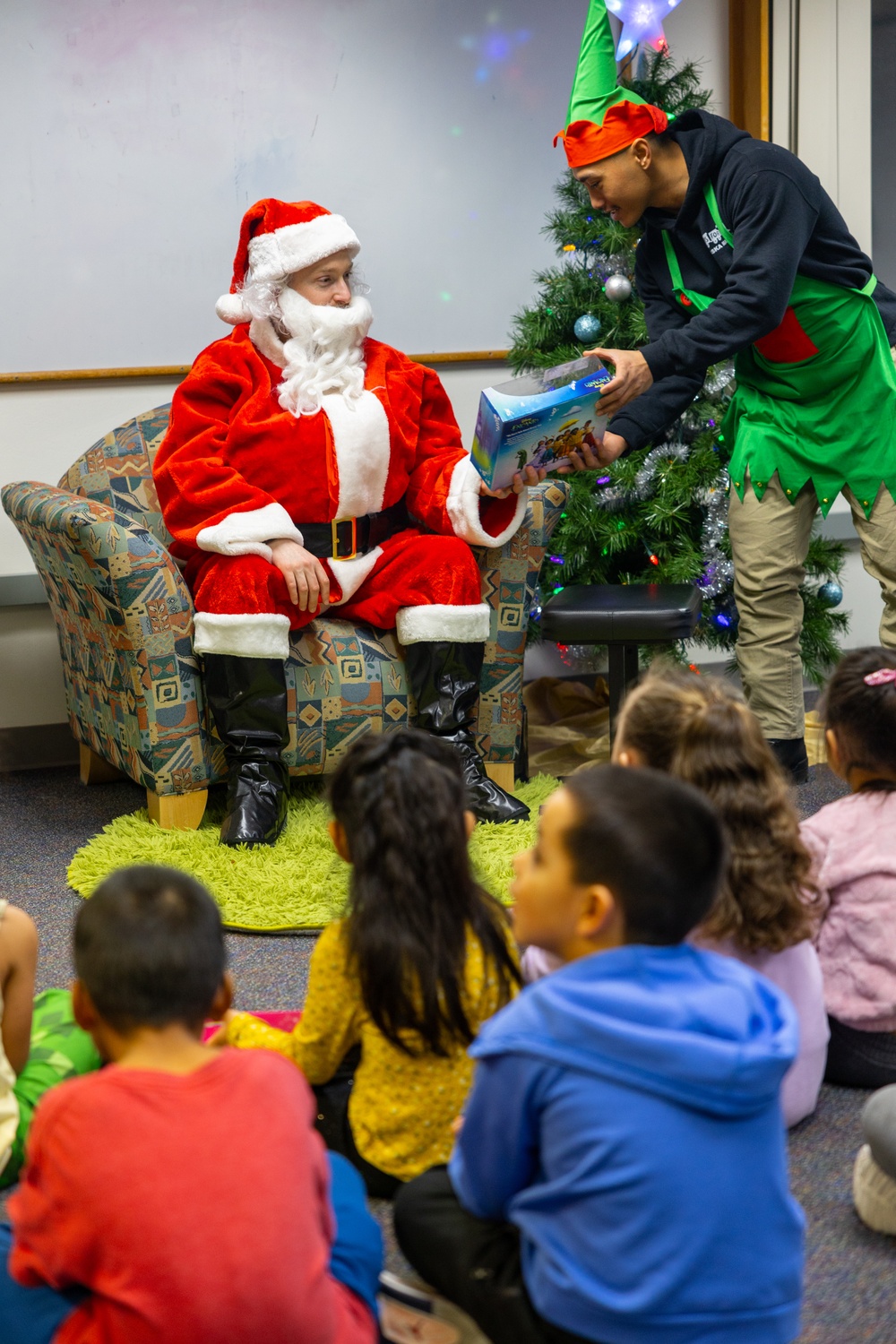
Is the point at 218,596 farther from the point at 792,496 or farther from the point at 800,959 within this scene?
the point at 800,959

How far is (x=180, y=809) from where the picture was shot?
2805 millimetres

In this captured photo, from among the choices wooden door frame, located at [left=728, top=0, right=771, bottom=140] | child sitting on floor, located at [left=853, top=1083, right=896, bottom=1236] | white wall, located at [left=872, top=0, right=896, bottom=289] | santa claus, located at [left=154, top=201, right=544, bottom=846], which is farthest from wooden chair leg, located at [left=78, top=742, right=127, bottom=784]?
white wall, located at [left=872, top=0, right=896, bottom=289]

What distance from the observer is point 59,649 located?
3.48m

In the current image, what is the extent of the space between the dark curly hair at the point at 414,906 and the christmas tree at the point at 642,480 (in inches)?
83.3

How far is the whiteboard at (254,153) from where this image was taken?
3.28m

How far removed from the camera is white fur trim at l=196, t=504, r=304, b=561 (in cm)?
268

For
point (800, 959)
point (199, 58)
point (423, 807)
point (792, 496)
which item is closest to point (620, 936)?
point (423, 807)

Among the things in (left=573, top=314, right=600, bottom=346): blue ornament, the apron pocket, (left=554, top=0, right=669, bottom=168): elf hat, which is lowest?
the apron pocket

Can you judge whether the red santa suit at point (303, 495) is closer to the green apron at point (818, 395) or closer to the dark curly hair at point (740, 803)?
the green apron at point (818, 395)

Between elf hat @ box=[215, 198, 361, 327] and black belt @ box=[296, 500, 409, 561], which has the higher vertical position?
elf hat @ box=[215, 198, 361, 327]

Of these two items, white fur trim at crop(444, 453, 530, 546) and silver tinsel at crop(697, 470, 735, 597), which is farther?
silver tinsel at crop(697, 470, 735, 597)

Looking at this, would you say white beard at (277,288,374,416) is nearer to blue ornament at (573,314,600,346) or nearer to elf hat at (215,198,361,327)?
elf hat at (215,198,361,327)

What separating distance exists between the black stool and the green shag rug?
37cm

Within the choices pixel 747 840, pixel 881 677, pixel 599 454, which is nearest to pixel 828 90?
pixel 599 454
